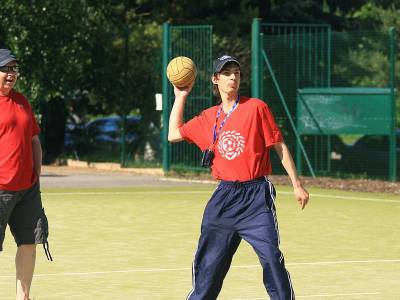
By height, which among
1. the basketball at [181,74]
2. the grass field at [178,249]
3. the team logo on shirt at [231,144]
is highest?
the basketball at [181,74]

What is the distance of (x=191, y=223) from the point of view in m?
18.1

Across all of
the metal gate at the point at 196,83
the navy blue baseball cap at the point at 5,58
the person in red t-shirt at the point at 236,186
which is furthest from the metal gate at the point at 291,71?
the person in red t-shirt at the point at 236,186

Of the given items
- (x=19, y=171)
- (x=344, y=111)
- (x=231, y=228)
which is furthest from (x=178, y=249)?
(x=344, y=111)

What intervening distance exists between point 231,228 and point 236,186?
1.00ft

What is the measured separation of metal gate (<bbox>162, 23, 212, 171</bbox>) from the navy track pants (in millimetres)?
18640

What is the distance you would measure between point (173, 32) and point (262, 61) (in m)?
2.78

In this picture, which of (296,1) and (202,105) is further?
(296,1)

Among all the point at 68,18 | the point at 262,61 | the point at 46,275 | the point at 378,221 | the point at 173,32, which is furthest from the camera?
the point at 68,18

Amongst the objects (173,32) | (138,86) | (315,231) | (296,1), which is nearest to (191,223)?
(315,231)

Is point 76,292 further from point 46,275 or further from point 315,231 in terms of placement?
point 315,231

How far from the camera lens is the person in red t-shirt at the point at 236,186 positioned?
937 cm

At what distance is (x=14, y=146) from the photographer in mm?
10148

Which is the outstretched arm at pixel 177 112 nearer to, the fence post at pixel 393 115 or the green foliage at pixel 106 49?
the fence post at pixel 393 115

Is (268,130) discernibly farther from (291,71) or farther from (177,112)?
(291,71)
